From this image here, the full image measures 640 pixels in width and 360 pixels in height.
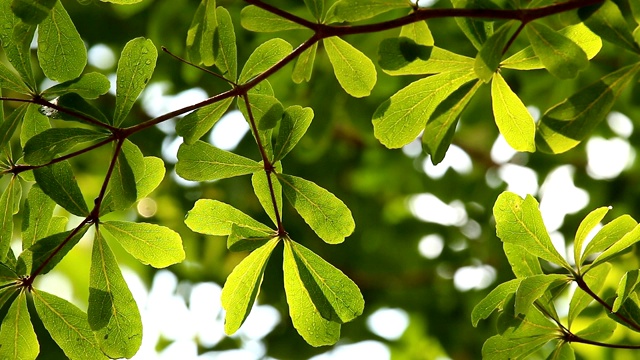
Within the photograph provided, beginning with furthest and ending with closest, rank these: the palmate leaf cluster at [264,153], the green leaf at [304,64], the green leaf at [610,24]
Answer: the green leaf at [304,64]
the palmate leaf cluster at [264,153]
the green leaf at [610,24]

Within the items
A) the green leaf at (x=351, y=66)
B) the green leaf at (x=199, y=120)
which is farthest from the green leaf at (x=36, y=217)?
the green leaf at (x=351, y=66)

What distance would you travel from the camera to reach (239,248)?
102 cm

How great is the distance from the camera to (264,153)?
3.33ft

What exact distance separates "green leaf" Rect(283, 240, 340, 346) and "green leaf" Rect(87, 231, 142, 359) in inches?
8.5

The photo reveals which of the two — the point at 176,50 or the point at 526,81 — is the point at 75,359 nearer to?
the point at 176,50

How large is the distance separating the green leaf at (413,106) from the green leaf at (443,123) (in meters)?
0.01

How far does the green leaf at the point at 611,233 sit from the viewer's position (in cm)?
95

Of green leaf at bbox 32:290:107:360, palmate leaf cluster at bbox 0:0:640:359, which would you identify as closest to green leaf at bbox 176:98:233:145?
palmate leaf cluster at bbox 0:0:640:359

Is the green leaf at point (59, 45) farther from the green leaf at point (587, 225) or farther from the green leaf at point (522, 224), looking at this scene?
the green leaf at point (587, 225)

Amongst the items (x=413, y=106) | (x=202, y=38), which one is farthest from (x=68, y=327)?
(x=413, y=106)

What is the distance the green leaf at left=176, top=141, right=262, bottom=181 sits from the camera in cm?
103

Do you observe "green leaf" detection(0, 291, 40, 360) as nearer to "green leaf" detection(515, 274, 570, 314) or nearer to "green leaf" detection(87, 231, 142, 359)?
"green leaf" detection(87, 231, 142, 359)

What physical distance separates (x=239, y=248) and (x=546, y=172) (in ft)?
7.69

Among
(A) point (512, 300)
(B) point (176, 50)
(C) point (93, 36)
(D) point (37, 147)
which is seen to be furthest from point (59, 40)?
(C) point (93, 36)
